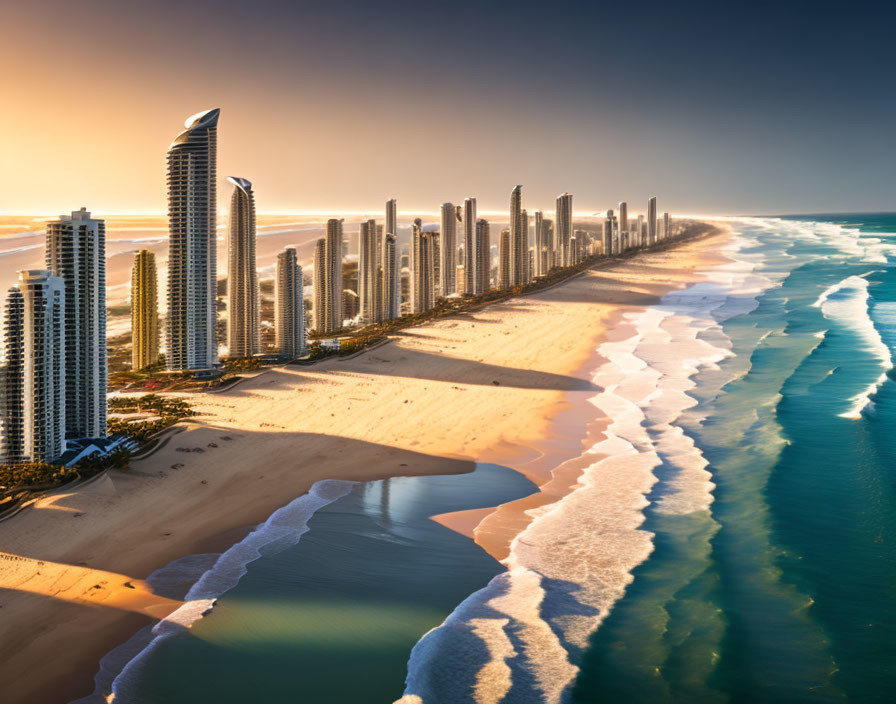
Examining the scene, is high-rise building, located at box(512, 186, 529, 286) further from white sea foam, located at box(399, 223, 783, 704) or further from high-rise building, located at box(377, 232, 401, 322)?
white sea foam, located at box(399, 223, 783, 704)

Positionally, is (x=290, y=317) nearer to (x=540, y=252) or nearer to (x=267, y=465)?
(x=267, y=465)

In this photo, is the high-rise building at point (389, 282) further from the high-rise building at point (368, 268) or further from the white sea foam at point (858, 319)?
the white sea foam at point (858, 319)

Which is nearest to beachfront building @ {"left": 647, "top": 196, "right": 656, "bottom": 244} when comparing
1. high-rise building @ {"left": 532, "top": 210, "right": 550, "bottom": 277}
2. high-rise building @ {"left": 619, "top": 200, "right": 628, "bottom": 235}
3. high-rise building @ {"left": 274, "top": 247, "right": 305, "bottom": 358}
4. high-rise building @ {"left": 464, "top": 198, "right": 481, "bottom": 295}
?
high-rise building @ {"left": 619, "top": 200, "right": 628, "bottom": 235}

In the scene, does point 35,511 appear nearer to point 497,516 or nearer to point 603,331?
point 497,516

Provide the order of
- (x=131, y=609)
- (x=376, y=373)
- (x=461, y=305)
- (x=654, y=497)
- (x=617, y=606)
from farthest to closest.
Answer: (x=461, y=305), (x=376, y=373), (x=654, y=497), (x=617, y=606), (x=131, y=609)

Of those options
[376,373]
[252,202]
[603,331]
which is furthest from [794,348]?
[252,202]

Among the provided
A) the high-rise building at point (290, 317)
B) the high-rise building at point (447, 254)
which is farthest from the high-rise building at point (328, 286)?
the high-rise building at point (447, 254)

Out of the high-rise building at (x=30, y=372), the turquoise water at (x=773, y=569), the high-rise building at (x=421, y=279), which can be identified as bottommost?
the turquoise water at (x=773, y=569)

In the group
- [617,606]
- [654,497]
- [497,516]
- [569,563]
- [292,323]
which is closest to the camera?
[617,606]
